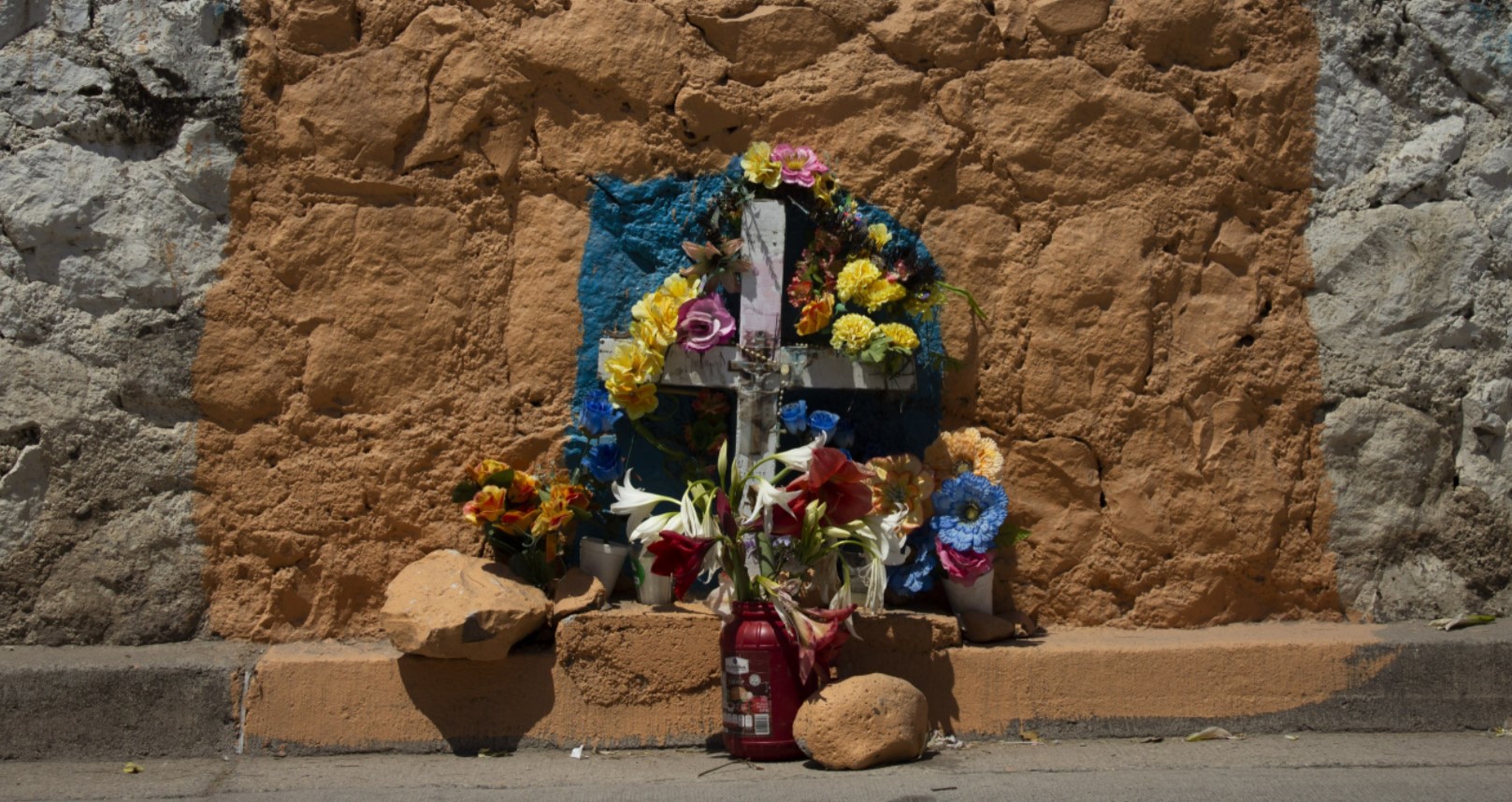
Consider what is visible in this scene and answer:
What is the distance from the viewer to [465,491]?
12.3ft

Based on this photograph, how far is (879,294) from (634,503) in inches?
35.0

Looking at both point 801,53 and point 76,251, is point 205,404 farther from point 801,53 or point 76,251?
point 801,53

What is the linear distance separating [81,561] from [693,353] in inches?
68.1

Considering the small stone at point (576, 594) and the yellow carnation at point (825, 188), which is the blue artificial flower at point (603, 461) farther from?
the yellow carnation at point (825, 188)

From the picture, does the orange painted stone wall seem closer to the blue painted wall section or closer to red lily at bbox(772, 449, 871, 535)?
the blue painted wall section

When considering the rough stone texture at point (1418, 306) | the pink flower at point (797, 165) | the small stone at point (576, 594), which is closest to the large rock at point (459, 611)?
the small stone at point (576, 594)

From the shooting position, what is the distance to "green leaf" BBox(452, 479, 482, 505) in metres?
3.75

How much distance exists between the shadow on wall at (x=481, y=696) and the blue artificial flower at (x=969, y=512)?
111cm

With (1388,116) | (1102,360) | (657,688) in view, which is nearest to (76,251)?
(657,688)

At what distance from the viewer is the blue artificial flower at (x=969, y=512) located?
148 inches

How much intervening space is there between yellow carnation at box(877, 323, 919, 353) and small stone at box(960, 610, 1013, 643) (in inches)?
30.1

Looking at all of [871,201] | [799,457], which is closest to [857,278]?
[871,201]

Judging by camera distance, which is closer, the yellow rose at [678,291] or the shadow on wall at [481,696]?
the shadow on wall at [481,696]

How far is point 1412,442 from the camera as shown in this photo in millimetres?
4051
